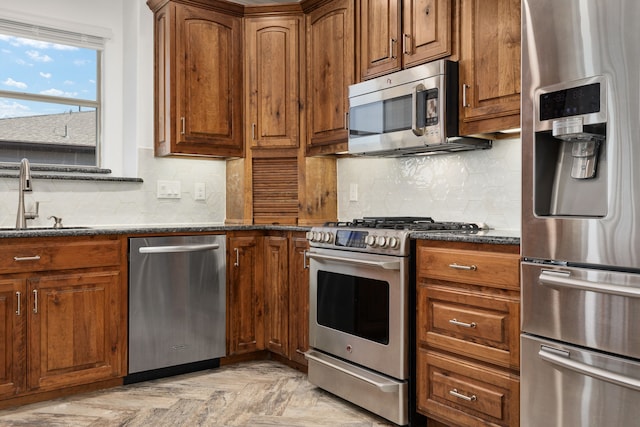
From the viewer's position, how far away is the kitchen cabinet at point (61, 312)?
8.53 ft

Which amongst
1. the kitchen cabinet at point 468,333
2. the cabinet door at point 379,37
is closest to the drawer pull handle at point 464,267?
the kitchen cabinet at point 468,333

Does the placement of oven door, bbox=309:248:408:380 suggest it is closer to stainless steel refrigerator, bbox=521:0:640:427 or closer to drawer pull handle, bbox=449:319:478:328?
drawer pull handle, bbox=449:319:478:328

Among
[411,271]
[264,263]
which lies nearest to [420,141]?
[411,271]

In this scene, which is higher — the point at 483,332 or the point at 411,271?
the point at 411,271

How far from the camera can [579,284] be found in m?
1.74

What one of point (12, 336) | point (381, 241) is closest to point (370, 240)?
point (381, 241)

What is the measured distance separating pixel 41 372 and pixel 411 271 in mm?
1867

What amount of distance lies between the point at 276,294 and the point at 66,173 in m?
1.55

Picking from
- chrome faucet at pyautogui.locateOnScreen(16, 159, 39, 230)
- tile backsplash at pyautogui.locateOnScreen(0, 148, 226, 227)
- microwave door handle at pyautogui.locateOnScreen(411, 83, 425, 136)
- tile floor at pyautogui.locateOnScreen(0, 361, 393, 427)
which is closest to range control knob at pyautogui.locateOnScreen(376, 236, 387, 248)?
microwave door handle at pyautogui.locateOnScreen(411, 83, 425, 136)

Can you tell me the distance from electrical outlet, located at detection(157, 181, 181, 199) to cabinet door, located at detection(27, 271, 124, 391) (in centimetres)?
93

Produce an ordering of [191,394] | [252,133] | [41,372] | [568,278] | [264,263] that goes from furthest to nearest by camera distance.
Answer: [252,133] < [264,263] < [191,394] < [41,372] < [568,278]

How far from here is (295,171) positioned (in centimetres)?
368

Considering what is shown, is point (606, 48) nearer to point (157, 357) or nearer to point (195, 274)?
point (195, 274)

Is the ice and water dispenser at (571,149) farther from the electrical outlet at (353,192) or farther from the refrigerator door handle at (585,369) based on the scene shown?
the electrical outlet at (353,192)
